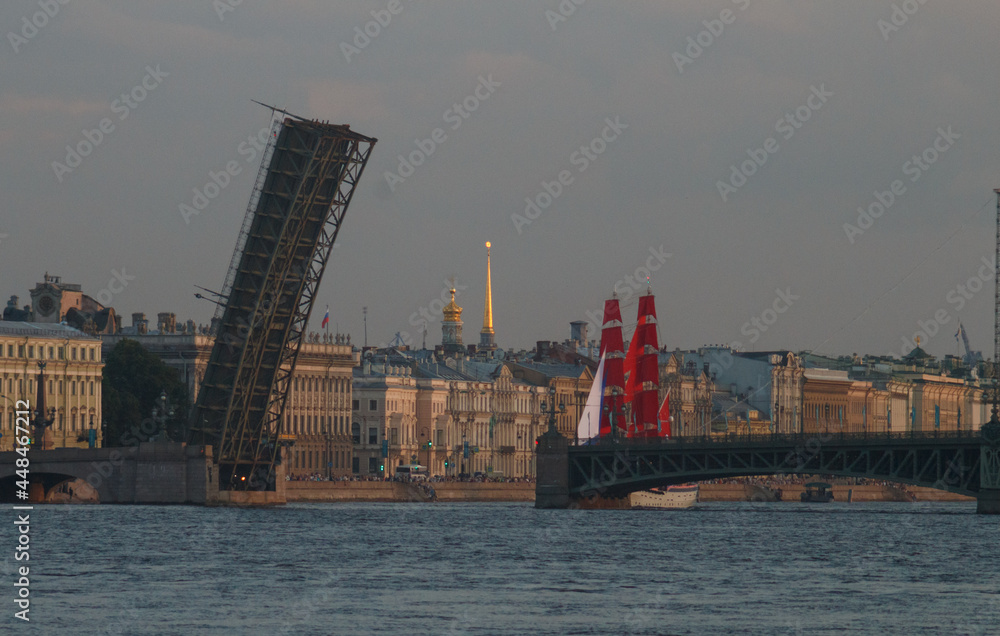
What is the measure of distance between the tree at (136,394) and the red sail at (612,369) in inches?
527

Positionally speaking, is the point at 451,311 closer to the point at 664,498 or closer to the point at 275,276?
the point at 664,498

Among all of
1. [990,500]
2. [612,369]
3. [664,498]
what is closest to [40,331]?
[612,369]

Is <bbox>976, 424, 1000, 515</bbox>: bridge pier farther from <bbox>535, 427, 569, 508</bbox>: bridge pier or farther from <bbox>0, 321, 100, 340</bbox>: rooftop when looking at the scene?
<bbox>0, 321, 100, 340</bbox>: rooftop

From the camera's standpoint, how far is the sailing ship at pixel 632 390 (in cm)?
7331

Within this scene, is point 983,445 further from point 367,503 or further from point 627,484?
point 367,503

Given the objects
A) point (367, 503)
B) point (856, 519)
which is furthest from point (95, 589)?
point (367, 503)

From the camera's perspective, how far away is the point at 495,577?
34.8 metres

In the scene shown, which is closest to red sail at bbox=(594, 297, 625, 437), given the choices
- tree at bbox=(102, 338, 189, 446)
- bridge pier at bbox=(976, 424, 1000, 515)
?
tree at bbox=(102, 338, 189, 446)

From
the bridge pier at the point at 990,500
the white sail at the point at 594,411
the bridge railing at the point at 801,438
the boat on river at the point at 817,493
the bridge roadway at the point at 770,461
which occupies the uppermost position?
the white sail at the point at 594,411

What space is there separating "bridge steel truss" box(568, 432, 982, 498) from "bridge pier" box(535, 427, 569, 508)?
0.22m

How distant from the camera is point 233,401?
53.6 meters

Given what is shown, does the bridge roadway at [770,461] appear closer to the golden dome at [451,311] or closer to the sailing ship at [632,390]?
the sailing ship at [632,390]

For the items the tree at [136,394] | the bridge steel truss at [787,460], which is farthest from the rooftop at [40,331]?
the bridge steel truss at [787,460]

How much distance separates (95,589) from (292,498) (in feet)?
126
